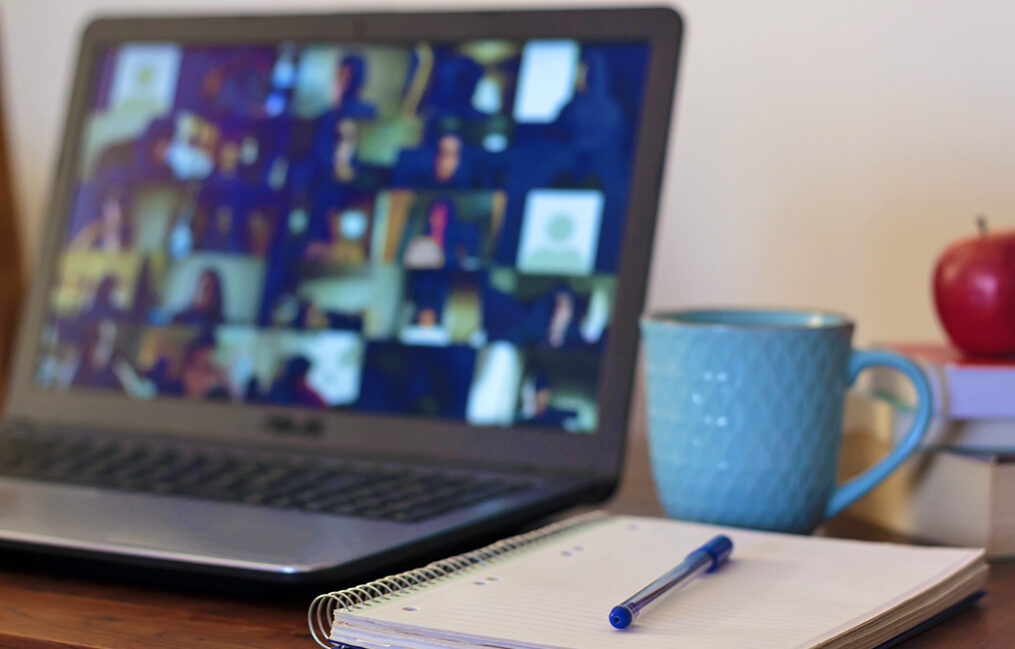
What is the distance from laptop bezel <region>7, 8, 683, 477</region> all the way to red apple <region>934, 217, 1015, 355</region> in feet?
0.59

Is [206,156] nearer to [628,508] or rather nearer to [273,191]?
[273,191]

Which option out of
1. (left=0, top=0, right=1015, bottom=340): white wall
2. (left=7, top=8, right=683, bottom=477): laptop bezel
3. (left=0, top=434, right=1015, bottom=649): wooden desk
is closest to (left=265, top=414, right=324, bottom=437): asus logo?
(left=7, top=8, right=683, bottom=477): laptop bezel

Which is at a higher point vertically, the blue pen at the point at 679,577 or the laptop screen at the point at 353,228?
the laptop screen at the point at 353,228

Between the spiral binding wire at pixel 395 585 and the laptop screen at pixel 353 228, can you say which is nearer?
the spiral binding wire at pixel 395 585

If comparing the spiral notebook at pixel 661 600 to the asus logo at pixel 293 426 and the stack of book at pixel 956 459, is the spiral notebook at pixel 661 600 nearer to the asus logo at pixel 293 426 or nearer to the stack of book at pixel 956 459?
the stack of book at pixel 956 459

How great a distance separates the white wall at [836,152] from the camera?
78 centimetres

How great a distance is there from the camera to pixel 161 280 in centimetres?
82

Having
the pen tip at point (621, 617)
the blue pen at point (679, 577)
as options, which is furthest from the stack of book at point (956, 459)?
the pen tip at point (621, 617)

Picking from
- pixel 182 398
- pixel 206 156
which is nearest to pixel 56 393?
pixel 182 398

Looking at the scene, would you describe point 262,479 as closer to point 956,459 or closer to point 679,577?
point 679,577

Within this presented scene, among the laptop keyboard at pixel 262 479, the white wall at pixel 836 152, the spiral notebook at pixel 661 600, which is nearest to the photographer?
the spiral notebook at pixel 661 600

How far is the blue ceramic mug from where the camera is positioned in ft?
1.88

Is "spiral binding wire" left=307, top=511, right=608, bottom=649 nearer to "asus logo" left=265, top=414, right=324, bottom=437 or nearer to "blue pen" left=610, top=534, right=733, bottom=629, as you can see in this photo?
"blue pen" left=610, top=534, right=733, bottom=629

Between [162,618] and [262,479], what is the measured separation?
16 cm
